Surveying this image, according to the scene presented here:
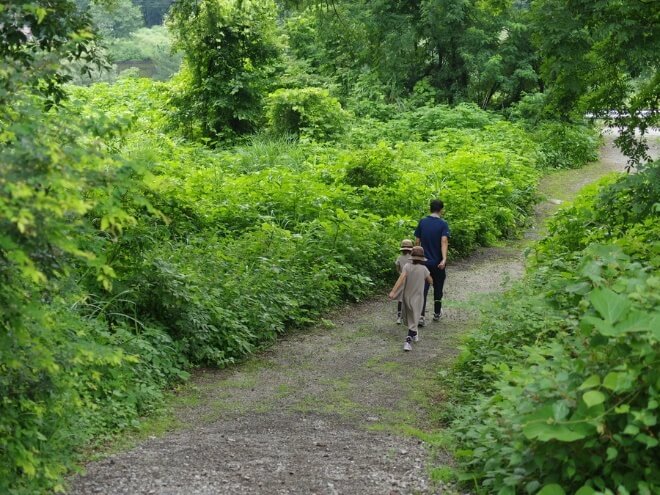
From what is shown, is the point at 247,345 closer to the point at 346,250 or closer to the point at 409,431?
the point at 409,431

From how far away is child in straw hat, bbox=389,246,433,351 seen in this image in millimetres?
9734

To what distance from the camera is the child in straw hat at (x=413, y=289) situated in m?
9.73

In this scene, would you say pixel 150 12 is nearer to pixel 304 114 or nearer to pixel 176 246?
pixel 304 114

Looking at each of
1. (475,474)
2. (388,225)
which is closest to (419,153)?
(388,225)

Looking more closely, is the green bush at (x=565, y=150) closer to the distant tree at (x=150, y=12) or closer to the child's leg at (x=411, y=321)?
the child's leg at (x=411, y=321)

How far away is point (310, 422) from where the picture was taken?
735 centimetres

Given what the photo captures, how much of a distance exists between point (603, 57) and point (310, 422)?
559cm

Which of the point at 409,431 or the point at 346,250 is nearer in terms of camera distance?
the point at 409,431

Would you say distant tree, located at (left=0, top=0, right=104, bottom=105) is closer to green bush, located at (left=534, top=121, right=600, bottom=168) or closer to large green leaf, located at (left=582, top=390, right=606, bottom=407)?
large green leaf, located at (left=582, top=390, right=606, bottom=407)

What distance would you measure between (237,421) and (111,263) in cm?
263

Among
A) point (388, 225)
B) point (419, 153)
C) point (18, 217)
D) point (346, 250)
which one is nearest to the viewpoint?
point (18, 217)

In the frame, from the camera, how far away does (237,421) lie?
24.3 ft

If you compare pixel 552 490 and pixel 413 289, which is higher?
pixel 552 490

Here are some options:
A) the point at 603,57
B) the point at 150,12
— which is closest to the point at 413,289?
the point at 603,57
